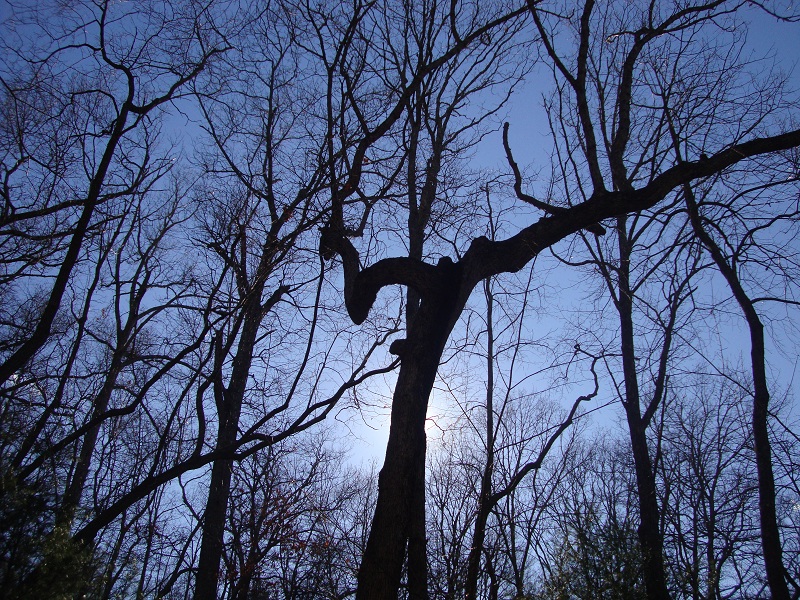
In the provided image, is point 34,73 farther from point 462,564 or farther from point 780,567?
point 780,567

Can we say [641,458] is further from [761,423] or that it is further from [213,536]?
[213,536]

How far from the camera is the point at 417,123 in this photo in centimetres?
691

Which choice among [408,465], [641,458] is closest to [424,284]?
[408,465]

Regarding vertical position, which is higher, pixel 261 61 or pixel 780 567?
pixel 261 61

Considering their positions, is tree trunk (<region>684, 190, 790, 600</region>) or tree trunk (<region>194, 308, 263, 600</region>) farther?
tree trunk (<region>194, 308, 263, 600</region>)

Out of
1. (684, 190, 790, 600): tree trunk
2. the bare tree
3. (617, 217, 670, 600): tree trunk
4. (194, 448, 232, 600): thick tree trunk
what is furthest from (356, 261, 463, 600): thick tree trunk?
(194, 448, 232, 600): thick tree trunk

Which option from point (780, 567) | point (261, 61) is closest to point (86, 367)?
point (261, 61)

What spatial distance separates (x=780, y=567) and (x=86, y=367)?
1047cm

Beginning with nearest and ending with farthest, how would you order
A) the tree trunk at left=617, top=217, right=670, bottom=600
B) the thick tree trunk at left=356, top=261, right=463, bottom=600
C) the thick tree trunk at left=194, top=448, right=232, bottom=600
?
1. the thick tree trunk at left=356, top=261, right=463, bottom=600
2. the tree trunk at left=617, top=217, right=670, bottom=600
3. the thick tree trunk at left=194, top=448, right=232, bottom=600

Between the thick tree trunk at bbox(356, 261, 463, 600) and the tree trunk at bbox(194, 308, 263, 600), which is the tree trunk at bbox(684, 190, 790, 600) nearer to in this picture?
the thick tree trunk at bbox(356, 261, 463, 600)

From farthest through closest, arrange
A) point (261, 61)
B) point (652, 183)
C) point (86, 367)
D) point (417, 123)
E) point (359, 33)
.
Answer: point (86, 367), point (417, 123), point (261, 61), point (359, 33), point (652, 183)

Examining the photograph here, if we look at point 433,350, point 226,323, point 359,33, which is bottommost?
point 433,350

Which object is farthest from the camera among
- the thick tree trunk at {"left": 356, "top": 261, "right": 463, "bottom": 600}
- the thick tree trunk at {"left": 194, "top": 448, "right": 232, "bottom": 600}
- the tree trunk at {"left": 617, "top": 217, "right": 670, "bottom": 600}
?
the thick tree trunk at {"left": 194, "top": 448, "right": 232, "bottom": 600}

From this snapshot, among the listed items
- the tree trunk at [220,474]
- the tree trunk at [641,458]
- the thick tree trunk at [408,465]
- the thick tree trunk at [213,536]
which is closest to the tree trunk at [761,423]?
the tree trunk at [641,458]
